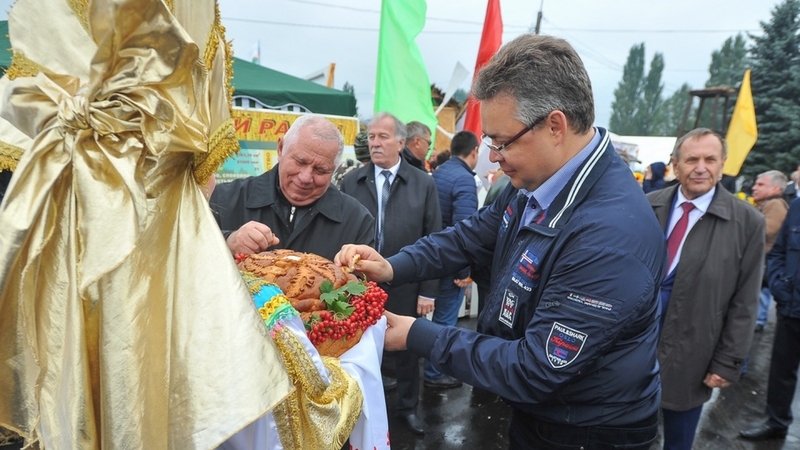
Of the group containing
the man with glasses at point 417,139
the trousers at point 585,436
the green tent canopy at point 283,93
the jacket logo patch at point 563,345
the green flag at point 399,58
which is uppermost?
the green flag at point 399,58

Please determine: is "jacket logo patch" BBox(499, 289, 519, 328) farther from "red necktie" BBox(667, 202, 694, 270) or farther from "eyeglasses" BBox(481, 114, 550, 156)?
"red necktie" BBox(667, 202, 694, 270)

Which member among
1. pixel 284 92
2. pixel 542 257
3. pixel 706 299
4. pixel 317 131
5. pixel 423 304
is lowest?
pixel 423 304

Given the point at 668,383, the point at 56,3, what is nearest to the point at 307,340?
the point at 56,3

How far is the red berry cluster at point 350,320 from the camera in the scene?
1575mm

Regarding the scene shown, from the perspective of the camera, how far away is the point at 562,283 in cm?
168

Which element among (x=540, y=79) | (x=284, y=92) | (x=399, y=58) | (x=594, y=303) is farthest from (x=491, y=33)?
(x=594, y=303)

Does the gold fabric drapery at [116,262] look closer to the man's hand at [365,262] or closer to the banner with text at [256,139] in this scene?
Answer: the man's hand at [365,262]

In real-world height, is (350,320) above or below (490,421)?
above

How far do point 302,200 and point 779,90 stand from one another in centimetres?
2400

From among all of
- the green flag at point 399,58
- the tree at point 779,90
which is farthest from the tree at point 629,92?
the green flag at point 399,58

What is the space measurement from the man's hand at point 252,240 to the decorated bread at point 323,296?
0.22m

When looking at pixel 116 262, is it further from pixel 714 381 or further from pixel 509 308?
pixel 714 381

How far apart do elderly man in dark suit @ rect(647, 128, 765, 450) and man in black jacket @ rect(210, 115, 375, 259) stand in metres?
2.05

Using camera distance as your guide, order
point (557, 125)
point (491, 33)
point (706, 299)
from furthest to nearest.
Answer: point (491, 33)
point (706, 299)
point (557, 125)
